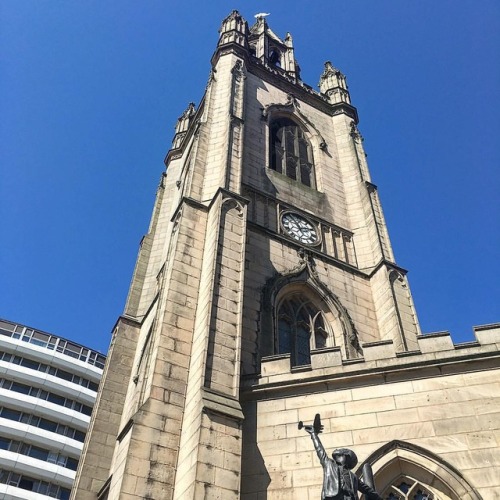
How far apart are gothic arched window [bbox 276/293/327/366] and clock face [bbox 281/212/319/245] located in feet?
9.28

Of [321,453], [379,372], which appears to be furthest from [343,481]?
[379,372]

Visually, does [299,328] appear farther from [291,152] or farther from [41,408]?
[41,408]

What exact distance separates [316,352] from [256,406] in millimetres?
1715

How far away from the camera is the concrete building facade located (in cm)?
3697

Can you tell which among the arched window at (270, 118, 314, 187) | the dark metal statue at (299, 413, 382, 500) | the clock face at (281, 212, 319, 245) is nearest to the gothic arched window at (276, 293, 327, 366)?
the clock face at (281, 212, 319, 245)

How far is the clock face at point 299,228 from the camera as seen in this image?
758 inches

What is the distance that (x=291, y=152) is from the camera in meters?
24.4

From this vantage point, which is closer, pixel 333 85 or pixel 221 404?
pixel 221 404

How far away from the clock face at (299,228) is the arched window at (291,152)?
3.25m

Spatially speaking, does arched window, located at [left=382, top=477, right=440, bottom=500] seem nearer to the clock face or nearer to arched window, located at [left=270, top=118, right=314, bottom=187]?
the clock face

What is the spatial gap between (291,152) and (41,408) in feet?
92.4

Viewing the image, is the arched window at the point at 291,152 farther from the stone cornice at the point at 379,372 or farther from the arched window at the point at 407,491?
the arched window at the point at 407,491

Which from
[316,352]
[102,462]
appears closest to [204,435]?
[316,352]

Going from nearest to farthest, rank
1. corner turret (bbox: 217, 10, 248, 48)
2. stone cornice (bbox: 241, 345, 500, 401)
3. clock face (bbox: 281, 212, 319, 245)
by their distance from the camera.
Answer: stone cornice (bbox: 241, 345, 500, 401) → clock face (bbox: 281, 212, 319, 245) → corner turret (bbox: 217, 10, 248, 48)
